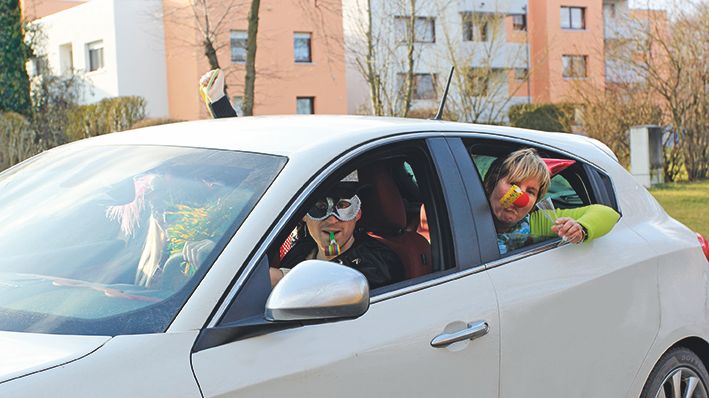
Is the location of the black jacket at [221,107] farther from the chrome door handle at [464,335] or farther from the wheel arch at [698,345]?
the wheel arch at [698,345]

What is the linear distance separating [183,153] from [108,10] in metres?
40.9

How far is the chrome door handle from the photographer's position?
2.99 m

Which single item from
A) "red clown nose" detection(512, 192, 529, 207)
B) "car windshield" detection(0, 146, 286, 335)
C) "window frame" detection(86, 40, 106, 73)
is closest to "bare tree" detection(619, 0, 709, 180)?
"red clown nose" detection(512, 192, 529, 207)

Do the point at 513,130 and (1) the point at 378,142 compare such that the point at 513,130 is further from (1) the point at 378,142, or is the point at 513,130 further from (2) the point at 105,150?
(2) the point at 105,150

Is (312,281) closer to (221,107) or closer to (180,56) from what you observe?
(221,107)

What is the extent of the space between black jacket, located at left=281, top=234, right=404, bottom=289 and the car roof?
0.47 meters

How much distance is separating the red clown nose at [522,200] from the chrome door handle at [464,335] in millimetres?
705

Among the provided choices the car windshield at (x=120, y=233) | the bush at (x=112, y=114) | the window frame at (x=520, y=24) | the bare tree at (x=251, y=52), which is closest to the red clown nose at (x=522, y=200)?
the car windshield at (x=120, y=233)

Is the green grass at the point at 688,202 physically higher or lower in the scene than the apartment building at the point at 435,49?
lower

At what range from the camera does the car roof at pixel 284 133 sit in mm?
3064

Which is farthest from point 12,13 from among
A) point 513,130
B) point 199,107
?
point 513,130

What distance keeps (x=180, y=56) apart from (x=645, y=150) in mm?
26710

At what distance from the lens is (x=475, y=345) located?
3123 millimetres

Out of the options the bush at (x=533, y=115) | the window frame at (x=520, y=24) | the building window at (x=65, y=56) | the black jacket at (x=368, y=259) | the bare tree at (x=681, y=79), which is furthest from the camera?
the window frame at (x=520, y=24)
